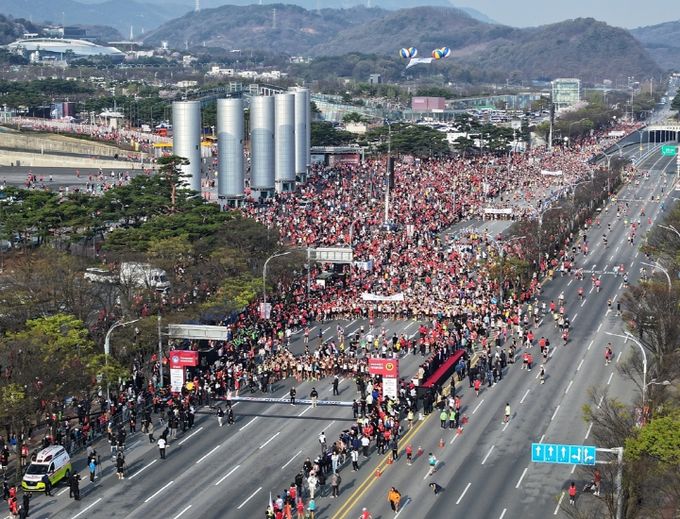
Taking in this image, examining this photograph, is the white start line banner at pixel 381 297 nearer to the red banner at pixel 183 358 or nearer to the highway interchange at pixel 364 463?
the highway interchange at pixel 364 463

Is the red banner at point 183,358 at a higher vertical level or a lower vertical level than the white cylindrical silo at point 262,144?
lower

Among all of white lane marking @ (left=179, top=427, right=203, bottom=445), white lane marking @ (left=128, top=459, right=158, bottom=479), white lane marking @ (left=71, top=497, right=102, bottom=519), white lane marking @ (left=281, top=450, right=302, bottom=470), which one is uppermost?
white lane marking @ (left=71, top=497, right=102, bottom=519)

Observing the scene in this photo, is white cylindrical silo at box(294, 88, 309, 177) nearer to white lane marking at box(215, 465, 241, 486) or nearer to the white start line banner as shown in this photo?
the white start line banner

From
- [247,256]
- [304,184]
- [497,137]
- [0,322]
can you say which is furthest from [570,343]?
[497,137]

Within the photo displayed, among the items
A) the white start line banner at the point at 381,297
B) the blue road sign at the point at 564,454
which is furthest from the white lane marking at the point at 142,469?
the white start line banner at the point at 381,297

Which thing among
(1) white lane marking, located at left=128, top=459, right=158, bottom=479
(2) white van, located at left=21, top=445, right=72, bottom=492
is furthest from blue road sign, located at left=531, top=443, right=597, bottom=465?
(2) white van, located at left=21, top=445, right=72, bottom=492

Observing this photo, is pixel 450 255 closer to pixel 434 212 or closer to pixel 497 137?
pixel 434 212

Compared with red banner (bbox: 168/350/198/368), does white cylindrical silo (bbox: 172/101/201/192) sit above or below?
above
